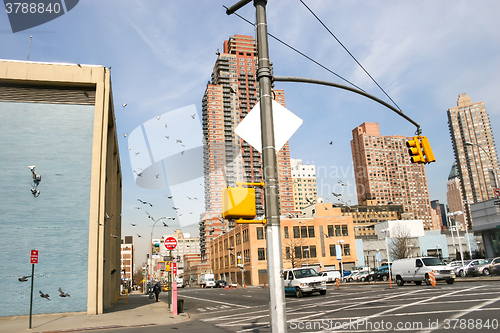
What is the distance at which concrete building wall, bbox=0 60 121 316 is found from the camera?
63.1 ft

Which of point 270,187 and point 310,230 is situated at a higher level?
point 310,230

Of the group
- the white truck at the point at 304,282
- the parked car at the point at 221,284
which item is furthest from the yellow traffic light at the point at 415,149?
the parked car at the point at 221,284

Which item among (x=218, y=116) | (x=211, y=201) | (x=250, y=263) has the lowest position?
(x=250, y=263)

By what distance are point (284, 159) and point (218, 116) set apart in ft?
121

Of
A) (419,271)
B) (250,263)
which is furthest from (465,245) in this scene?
(419,271)

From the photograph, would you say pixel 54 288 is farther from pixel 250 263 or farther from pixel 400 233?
pixel 400 233

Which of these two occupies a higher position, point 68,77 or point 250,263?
point 68,77

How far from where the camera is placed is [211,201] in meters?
152

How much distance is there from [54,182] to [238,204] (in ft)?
61.3

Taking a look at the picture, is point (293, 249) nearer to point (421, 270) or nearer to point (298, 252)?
point (298, 252)

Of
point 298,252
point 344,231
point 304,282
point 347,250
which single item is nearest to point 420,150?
point 304,282

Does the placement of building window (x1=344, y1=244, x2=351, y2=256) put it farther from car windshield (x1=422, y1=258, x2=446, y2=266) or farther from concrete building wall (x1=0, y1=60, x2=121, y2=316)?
concrete building wall (x1=0, y1=60, x2=121, y2=316)

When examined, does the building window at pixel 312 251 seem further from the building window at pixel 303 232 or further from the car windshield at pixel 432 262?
the car windshield at pixel 432 262

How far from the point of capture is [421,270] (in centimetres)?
2555
